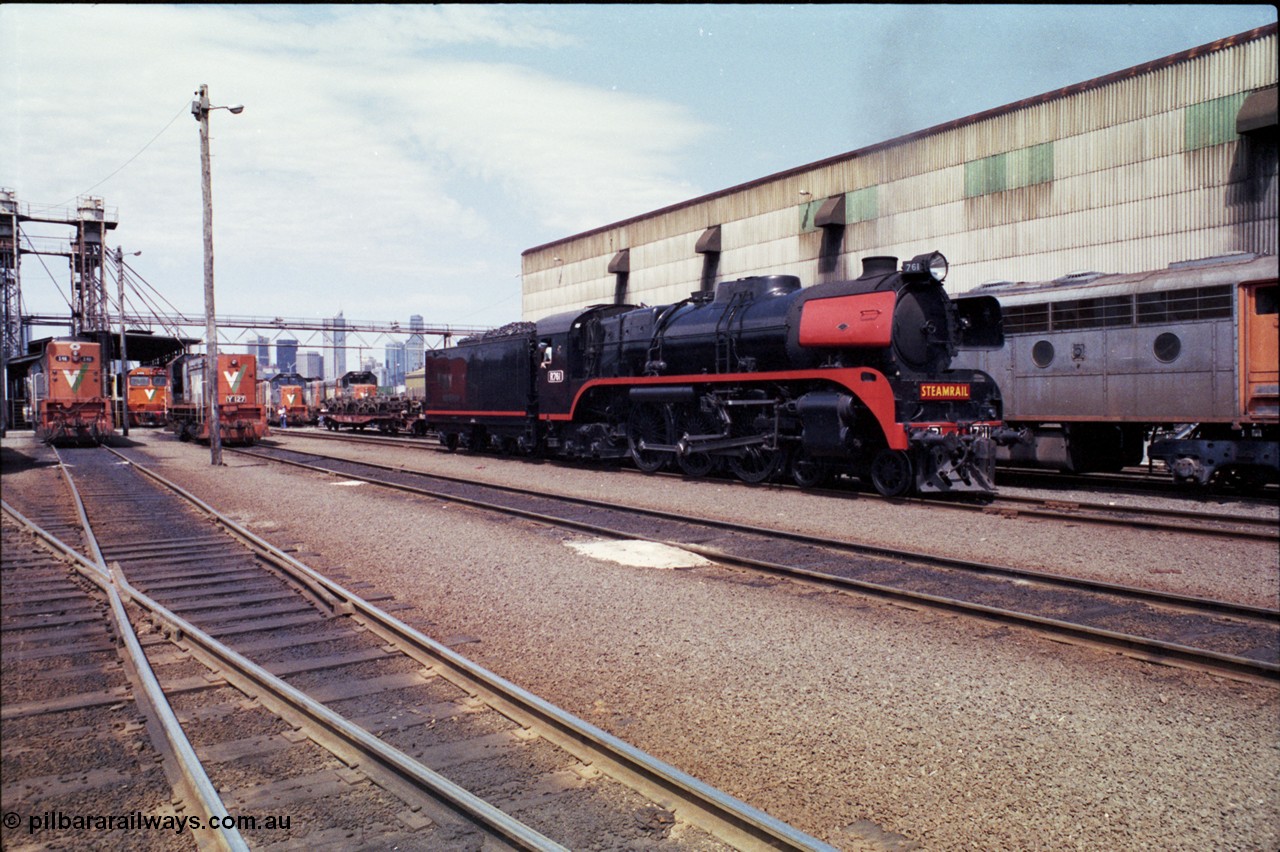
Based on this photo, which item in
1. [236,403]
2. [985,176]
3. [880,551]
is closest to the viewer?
[880,551]

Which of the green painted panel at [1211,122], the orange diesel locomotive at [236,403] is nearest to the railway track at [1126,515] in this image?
the green painted panel at [1211,122]

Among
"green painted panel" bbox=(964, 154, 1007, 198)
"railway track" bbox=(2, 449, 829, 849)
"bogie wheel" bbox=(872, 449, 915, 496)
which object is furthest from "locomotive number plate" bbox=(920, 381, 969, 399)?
"green painted panel" bbox=(964, 154, 1007, 198)

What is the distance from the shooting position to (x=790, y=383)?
48.8ft

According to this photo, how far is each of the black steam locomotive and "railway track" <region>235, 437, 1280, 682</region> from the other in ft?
12.6

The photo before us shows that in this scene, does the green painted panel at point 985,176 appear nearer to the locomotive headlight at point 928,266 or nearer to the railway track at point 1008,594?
the locomotive headlight at point 928,266

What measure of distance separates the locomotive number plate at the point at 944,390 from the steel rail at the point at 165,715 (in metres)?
10.7

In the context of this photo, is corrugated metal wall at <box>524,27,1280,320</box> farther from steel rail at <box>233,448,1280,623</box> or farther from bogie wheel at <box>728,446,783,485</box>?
steel rail at <box>233,448,1280,623</box>

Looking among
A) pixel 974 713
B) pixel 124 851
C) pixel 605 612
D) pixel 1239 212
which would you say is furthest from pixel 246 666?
pixel 1239 212

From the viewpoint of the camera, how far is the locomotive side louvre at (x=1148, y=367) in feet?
42.9

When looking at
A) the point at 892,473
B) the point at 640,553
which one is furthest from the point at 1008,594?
the point at 892,473

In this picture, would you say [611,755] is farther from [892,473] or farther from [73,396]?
[73,396]

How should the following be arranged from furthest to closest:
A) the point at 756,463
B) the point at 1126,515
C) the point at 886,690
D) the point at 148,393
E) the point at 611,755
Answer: the point at 148,393 < the point at 756,463 < the point at 1126,515 < the point at 886,690 < the point at 611,755

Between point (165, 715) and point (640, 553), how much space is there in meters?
5.75

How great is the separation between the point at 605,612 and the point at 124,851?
13.7 feet
